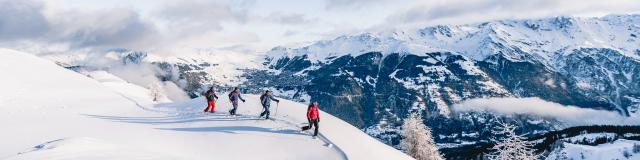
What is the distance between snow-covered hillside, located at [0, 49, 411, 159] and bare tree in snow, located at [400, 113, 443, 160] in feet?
105

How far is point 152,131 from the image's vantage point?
136 ft

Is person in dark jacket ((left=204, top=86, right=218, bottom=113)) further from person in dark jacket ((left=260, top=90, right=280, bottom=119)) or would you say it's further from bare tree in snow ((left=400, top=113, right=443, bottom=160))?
bare tree in snow ((left=400, top=113, right=443, bottom=160))

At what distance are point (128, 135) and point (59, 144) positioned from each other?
8.01 m

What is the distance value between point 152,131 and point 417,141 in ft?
157

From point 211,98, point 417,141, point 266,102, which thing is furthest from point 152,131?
point 417,141

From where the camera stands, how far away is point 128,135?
39.2 m

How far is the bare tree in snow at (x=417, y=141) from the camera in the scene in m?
81.6

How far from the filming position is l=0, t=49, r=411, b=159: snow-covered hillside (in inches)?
1302

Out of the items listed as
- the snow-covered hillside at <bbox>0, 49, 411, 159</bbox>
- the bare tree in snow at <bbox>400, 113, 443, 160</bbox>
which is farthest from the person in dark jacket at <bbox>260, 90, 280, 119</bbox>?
the bare tree in snow at <bbox>400, 113, 443, 160</bbox>

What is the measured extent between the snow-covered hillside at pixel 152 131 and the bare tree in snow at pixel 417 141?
32.1m

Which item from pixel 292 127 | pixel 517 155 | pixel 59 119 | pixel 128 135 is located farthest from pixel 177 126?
pixel 517 155

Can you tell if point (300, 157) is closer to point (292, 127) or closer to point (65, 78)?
point (292, 127)

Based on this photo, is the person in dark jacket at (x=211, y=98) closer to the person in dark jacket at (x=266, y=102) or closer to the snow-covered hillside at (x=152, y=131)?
the snow-covered hillside at (x=152, y=131)

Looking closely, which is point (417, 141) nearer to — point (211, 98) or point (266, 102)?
point (211, 98)
